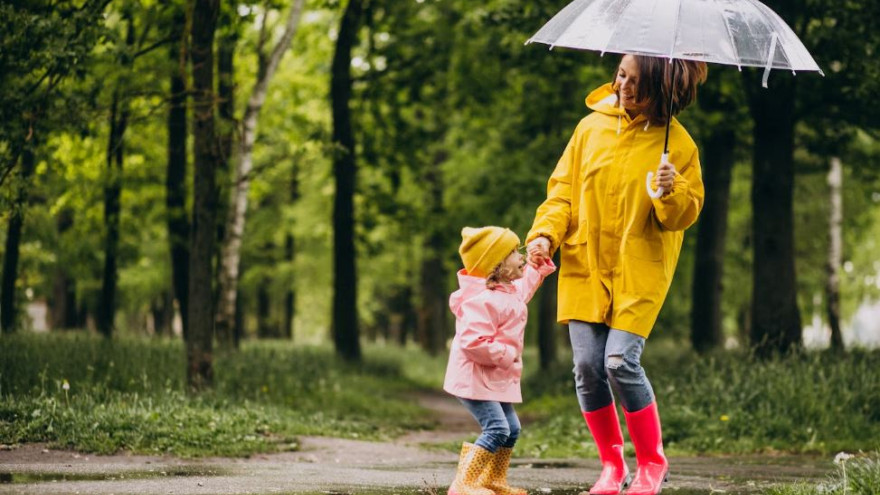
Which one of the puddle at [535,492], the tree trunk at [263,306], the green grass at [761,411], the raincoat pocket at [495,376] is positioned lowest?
the tree trunk at [263,306]

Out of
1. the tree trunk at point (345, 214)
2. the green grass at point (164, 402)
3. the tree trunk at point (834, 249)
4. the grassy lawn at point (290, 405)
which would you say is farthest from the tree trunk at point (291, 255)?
the grassy lawn at point (290, 405)

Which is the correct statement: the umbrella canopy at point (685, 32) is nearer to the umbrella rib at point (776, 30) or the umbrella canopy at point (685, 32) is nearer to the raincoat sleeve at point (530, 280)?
the umbrella rib at point (776, 30)

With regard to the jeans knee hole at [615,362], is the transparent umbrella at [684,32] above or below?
above

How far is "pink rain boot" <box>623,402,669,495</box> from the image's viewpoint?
5.73 metres

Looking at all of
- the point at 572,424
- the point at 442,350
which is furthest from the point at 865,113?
the point at 442,350

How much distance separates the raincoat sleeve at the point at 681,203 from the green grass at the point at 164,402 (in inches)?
197

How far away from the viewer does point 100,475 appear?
698 cm

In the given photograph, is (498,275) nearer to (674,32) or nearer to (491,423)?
(491,423)

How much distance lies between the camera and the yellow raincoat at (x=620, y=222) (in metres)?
5.49

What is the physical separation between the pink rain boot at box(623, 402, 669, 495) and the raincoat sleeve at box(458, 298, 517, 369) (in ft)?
2.36

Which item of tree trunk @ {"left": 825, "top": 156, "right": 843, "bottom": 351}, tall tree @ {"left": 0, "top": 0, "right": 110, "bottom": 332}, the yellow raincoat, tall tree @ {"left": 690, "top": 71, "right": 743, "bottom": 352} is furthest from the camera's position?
tree trunk @ {"left": 825, "top": 156, "right": 843, "bottom": 351}

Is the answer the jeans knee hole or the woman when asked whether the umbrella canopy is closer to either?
the woman

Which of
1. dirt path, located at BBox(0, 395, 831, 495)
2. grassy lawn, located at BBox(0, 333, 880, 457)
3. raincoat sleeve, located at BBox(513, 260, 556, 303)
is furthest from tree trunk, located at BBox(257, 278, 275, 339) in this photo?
raincoat sleeve, located at BBox(513, 260, 556, 303)

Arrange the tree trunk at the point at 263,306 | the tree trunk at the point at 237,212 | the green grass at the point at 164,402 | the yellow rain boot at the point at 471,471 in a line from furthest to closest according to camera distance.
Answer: the tree trunk at the point at 263,306
the tree trunk at the point at 237,212
the green grass at the point at 164,402
the yellow rain boot at the point at 471,471
